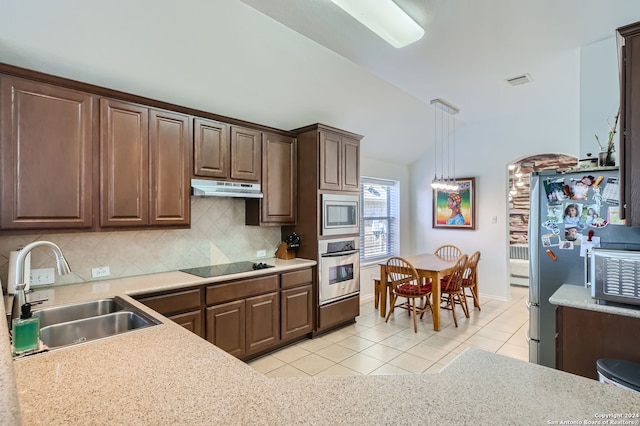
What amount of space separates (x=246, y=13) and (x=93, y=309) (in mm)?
2398

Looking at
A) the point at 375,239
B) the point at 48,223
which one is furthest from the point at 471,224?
the point at 48,223

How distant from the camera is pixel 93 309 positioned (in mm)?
2160

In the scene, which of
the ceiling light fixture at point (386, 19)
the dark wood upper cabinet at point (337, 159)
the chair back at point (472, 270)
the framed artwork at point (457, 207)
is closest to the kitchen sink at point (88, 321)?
the ceiling light fixture at point (386, 19)

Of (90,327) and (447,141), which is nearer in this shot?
(90,327)

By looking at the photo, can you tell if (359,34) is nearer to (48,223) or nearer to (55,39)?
(55,39)

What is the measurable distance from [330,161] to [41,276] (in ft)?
9.42

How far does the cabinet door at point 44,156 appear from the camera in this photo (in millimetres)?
2133

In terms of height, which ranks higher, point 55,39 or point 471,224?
point 55,39

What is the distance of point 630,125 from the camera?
5.77 ft

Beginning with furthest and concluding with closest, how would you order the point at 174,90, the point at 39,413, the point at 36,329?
the point at 174,90 → the point at 36,329 → the point at 39,413

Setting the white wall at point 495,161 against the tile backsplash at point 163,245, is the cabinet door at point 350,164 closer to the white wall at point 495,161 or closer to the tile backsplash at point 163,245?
the tile backsplash at point 163,245

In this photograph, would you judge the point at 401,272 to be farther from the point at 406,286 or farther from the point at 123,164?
the point at 123,164

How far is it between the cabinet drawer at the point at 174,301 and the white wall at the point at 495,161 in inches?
172

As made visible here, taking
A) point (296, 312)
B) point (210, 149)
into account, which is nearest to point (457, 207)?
point (296, 312)
